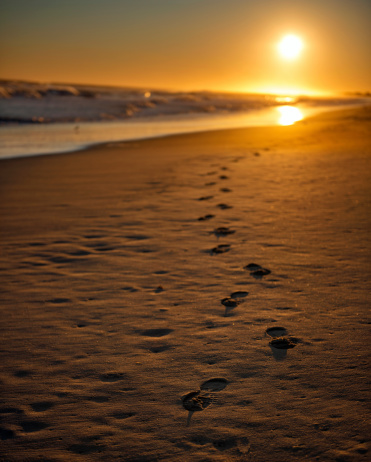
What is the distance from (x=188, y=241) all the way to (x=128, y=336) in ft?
5.90

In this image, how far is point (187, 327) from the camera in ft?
9.29

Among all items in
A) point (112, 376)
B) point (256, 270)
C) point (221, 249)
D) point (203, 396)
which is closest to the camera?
point (203, 396)

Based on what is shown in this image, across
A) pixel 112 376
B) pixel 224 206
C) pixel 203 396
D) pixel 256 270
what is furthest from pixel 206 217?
pixel 203 396

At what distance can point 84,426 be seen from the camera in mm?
2035

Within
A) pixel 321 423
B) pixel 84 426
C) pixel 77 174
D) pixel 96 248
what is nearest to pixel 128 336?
pixel 84 426

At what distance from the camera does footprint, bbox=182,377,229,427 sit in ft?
6.84

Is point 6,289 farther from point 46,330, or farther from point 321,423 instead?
point 321,423

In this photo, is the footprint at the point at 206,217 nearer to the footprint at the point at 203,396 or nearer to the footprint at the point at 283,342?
the footprint at the point at 283,342

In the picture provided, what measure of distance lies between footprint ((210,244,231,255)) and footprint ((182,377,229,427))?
74.2 inches

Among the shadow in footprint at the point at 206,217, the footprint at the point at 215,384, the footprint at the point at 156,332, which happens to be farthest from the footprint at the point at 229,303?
the shadow in footprint at the point at 206,217

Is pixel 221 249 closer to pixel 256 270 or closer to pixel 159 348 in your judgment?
pixel 256 270

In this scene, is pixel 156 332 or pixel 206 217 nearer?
pixel 156 332

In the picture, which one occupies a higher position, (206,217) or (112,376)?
(206,217)

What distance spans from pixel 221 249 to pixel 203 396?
2092 millimetres
